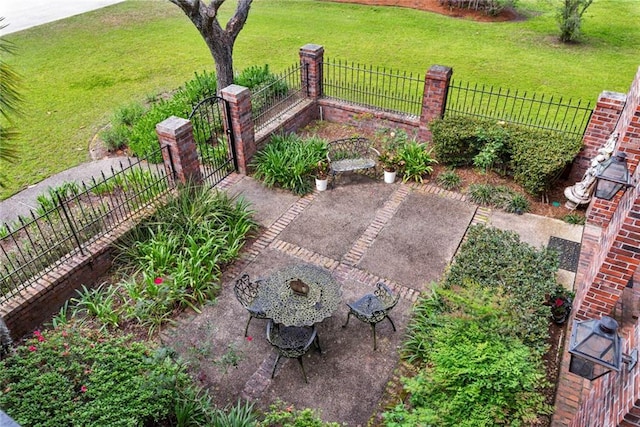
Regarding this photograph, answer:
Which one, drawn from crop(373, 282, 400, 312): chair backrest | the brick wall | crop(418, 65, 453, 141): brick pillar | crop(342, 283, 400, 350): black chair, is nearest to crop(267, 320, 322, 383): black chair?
crop(342, 283, 400, 350): black chair

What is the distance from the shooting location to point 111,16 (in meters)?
19.0

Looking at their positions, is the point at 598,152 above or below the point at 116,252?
above

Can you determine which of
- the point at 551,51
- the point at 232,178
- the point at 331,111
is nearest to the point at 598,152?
the point at 331,111

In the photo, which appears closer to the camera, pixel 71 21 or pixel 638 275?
pixel 638 275

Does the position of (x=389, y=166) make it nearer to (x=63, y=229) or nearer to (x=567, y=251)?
(x=567, y=251)

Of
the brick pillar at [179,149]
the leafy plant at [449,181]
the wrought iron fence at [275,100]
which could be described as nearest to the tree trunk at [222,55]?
the wrought iron fence at [275,100]

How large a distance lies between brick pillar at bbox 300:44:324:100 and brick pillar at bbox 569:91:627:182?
5407mm

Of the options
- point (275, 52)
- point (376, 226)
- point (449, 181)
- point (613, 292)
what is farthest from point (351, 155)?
point (275, 52)

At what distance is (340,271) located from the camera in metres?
6.45

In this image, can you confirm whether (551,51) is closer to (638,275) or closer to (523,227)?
(523,227)

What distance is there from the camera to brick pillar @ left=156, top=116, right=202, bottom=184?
6.79 meters

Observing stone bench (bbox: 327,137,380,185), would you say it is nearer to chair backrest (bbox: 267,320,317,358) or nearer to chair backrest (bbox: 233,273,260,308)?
chair backrest (bbox: 233,273,260,308)

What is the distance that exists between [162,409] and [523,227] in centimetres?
582

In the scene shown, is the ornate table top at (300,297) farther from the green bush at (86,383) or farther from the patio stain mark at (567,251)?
the patio stain mark at (567,251)
